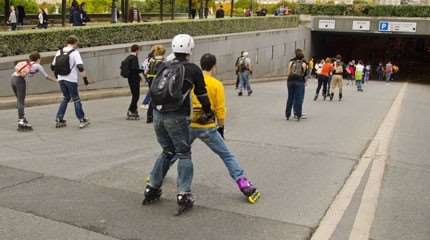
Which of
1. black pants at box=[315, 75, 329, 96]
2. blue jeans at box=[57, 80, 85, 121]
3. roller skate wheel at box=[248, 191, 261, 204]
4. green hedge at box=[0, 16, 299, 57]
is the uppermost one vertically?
green hedge at box=[0, 16, 299, 57]

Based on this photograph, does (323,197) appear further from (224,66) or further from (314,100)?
(224,66)

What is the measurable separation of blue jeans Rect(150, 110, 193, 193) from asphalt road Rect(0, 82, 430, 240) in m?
0.34

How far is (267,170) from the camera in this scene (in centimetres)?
805

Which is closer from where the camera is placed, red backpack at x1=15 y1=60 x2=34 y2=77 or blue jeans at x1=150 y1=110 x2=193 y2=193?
blue jeans at x1=150 y1=110 x2=193 y2=193

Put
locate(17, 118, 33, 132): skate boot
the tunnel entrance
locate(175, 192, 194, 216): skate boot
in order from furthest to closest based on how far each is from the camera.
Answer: the tunnel entrance < locate(17, 118, 33, 132): skate boot < locate(175, 192, 194, 216): skate boot

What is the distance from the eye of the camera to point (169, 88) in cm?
561

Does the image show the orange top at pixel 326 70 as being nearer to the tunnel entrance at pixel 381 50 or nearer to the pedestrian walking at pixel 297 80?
the pedestrian walking at pixel 297 80

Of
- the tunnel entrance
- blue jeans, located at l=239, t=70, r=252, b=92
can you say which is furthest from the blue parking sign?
blue jeans, located at l=239, t=70, r=252, b=92

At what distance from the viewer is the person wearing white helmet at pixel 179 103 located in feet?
18.5

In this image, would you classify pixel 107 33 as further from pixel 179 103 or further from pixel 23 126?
pixel 179 103

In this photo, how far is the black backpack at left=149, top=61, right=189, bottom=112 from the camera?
→ 5.61 meters

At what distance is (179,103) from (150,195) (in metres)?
1.12

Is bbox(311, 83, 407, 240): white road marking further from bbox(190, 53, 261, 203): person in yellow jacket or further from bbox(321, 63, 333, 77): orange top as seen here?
bbox(321, 63, 333, 77): orange top

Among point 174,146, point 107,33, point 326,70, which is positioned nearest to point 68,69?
point 174,146
